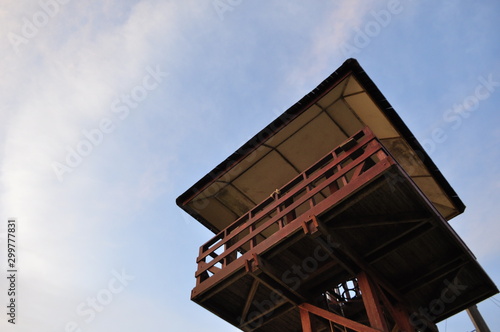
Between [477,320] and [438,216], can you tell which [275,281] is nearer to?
[438,216]

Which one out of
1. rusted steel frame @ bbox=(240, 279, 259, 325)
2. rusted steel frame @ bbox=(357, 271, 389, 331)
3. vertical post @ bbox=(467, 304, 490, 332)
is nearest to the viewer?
rusted steel frame @ bbox=(357, 271, 389, 331)

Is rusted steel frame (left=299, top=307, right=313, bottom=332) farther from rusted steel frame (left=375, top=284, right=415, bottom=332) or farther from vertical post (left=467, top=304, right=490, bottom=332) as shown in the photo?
vertical post (left=467, top=304, right=490, bottom=332)

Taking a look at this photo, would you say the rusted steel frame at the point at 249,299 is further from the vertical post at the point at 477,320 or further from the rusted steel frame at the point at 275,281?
the vertical post at the point at 477,320

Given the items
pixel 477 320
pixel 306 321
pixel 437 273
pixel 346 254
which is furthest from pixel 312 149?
pixel 477 320

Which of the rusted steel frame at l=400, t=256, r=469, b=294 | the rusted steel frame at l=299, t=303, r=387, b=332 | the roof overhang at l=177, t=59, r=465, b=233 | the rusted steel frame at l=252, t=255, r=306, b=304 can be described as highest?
the roof overhang at l=177, t=59, r=465, b=233

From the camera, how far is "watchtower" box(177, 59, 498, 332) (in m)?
8.42

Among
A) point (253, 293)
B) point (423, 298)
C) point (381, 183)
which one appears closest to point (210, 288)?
point (253, 293)

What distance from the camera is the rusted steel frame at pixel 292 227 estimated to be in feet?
25.7

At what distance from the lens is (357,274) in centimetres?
915

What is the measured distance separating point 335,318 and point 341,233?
72.8 inches

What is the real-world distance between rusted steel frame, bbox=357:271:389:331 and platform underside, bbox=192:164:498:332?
0.26 meters

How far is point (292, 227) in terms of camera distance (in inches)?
345

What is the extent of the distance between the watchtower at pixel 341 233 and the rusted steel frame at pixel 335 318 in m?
0.02

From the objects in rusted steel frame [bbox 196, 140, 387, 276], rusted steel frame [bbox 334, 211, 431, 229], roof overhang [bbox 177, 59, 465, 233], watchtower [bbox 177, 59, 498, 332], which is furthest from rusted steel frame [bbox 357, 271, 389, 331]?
roof overhang [bbox 177, 59, 465, 233]
